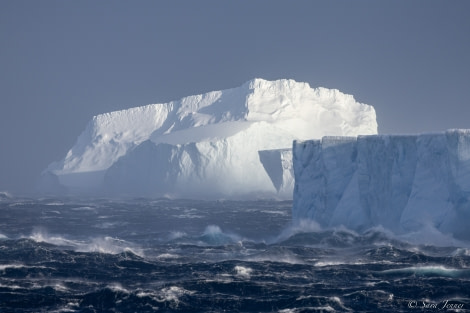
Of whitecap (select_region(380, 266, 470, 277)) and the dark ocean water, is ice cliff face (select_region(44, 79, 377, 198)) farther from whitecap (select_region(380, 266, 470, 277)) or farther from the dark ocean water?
whitecap (select_region(380, 266, 470, 277))

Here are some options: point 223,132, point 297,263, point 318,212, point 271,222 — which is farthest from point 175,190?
point 297,263

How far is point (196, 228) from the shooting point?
66.9 meters

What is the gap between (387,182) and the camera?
59.0 m

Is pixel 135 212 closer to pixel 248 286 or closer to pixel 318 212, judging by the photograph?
pixel 318 212

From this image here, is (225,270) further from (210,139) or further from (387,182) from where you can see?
(210,139)

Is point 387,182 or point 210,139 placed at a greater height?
point 210,139

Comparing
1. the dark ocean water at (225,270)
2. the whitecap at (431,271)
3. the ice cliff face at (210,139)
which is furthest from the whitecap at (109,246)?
the ice cliff face at (210,139)

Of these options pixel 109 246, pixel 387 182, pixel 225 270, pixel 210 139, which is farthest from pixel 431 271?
pixel 210 139

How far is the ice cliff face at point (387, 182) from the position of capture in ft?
171

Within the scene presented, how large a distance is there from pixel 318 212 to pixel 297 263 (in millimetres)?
20423

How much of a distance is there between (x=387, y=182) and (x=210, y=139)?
57319 mm

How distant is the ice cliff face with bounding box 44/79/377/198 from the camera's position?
114 m

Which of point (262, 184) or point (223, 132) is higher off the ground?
point (223, 132)

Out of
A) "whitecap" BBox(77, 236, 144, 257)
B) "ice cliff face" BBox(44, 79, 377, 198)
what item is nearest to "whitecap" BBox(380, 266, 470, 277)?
"whitecap" BBox(77, 236, 144, 257)
